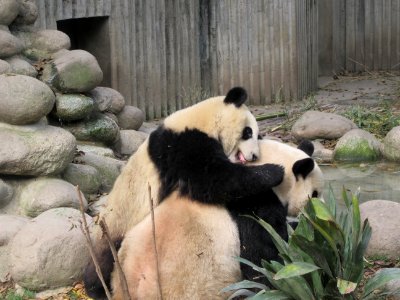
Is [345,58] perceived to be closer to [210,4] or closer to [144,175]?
[210,4]

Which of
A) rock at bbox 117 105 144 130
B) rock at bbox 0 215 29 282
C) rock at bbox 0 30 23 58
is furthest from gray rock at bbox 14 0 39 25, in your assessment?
rock at bbox 0 215 29 282

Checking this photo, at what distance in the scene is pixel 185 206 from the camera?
15.6ft

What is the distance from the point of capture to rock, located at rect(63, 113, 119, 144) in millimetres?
8781

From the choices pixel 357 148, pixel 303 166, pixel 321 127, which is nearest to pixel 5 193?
pixel 303 166

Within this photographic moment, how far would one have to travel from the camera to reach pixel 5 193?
6887 millimetres

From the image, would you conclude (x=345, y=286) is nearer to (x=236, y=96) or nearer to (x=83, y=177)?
(x=236, y=96)

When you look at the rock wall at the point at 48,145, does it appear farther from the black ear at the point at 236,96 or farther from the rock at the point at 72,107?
the black ear at the point at 236,96

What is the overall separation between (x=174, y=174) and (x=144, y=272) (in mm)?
580

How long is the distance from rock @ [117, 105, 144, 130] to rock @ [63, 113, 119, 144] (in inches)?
29.7

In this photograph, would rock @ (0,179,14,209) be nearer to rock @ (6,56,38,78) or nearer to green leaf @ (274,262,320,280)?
rock @ (6,56,38,78)

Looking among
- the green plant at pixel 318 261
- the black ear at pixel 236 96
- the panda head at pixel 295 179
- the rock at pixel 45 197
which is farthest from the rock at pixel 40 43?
the green plant at pixel 318 261

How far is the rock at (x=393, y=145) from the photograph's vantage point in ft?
32.0

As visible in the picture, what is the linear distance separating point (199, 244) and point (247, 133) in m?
0.82

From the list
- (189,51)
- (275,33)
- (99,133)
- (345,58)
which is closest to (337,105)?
(275,33)
